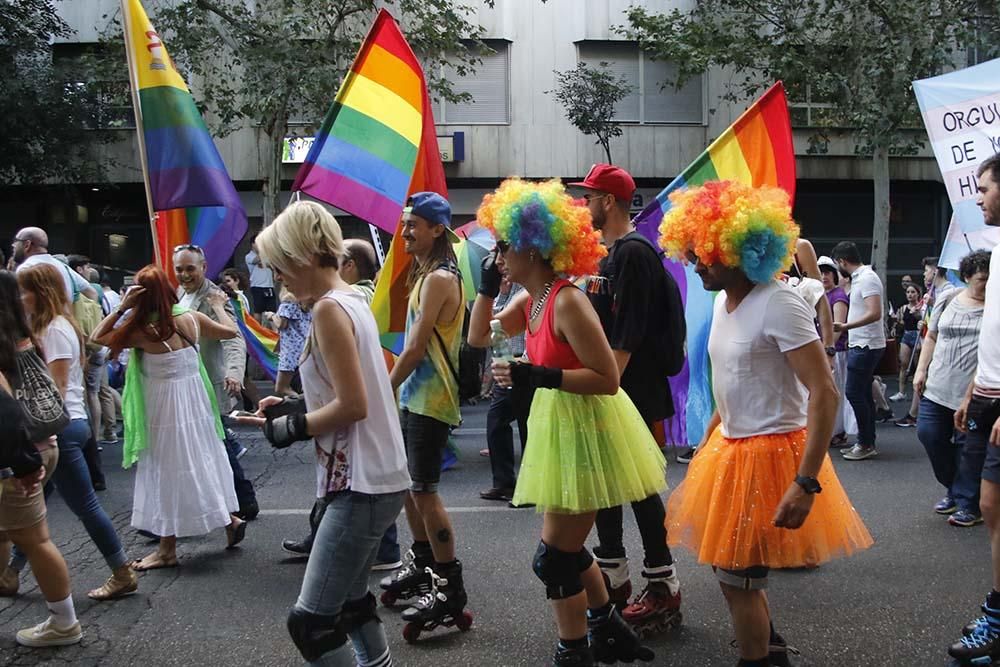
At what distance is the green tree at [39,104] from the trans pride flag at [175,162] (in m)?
11.7

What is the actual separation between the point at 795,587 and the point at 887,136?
13431mm

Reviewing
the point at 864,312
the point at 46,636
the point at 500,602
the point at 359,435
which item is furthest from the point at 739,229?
the point at 864,312

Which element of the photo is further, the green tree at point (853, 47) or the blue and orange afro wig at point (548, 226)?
the green tree at point (853, 47)

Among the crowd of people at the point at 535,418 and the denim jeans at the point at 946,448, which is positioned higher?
the crowd of people at the point at 535,418

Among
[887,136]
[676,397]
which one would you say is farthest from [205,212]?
[887,136]

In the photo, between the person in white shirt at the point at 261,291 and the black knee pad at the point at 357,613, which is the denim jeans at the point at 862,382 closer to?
the black knee pad at the point at 357,613

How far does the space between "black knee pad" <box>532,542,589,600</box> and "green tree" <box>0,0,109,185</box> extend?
16.5 metres

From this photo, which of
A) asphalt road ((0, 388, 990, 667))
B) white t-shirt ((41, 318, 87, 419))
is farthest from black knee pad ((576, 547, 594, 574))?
white t-shirt ((41, 318, 87, 419))

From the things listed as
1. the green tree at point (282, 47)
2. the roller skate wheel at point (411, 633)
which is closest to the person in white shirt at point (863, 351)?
the roller skate wheel at point (411, 633)

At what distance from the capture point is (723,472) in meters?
3.21

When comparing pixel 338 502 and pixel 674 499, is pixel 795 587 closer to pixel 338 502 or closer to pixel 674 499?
pixel 674 499

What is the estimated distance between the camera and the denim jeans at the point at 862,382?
838 centimetres

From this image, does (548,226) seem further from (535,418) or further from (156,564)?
(156,564)

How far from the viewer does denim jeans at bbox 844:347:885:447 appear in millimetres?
8375
